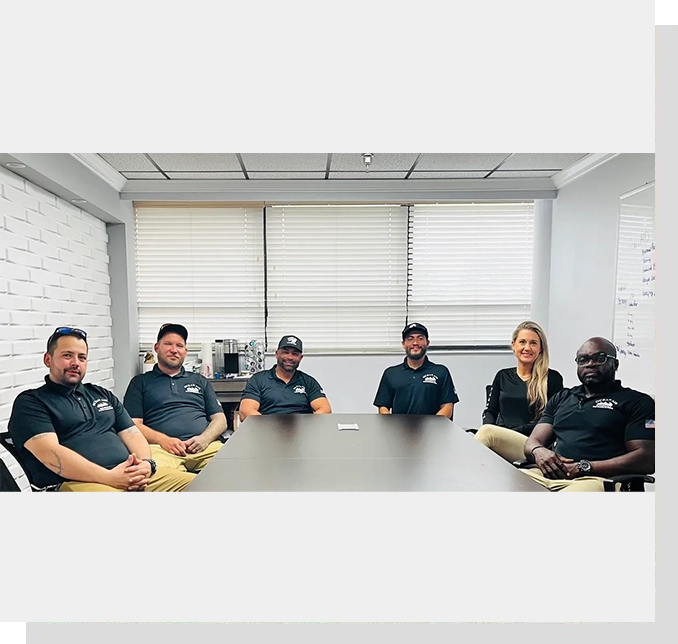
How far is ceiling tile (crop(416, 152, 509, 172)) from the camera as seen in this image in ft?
13.1

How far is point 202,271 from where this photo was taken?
16.8 feet

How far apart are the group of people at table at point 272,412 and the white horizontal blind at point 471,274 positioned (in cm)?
137

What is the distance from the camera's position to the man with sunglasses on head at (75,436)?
219 centimetres

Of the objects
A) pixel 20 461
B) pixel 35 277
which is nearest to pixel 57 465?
pixel 20 461

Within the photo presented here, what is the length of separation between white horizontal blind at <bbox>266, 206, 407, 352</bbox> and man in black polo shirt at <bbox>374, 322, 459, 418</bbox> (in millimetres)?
1249

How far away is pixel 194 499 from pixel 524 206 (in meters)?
4.73

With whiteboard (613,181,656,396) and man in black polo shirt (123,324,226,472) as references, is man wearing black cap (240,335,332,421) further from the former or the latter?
whiteboard (613,181,656,396)

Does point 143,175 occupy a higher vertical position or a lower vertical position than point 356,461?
higher

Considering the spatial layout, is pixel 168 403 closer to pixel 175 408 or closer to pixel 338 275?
pixel 175 408

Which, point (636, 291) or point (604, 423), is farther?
point (636, 291)

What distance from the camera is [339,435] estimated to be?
2.85 meters

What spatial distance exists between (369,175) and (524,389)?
91.0 inches
